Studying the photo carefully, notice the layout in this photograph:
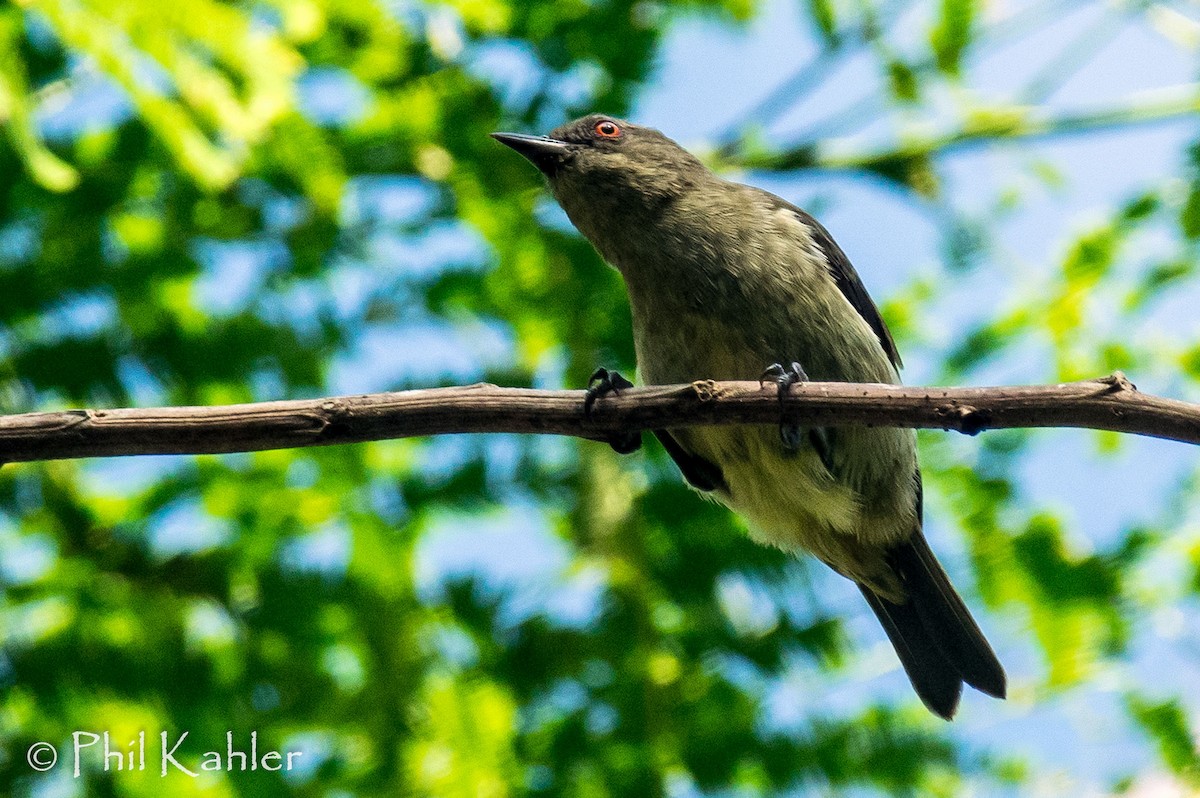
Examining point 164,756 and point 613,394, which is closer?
point 613,394

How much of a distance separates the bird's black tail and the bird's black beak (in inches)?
72.2

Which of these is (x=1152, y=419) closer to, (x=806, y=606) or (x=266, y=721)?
(x=806, y=606)

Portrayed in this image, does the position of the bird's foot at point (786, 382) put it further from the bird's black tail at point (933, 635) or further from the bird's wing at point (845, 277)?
the bird's black tail at point (933, 635)

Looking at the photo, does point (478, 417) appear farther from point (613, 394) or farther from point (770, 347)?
point (770, 347)

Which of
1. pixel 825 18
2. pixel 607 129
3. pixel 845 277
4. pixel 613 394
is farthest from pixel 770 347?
pixel 825 18

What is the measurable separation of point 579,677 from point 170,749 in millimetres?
1378

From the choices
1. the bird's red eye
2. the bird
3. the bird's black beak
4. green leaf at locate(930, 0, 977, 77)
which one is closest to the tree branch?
the bird

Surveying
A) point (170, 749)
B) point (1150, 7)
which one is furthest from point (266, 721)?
point (1150, 7)

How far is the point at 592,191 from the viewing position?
453 cm

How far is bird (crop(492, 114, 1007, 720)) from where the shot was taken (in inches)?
161

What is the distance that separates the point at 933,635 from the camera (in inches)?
181

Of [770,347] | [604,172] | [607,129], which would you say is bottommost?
[770,347]

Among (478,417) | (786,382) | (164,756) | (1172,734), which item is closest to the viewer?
(478,417)

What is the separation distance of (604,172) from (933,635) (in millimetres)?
1996
